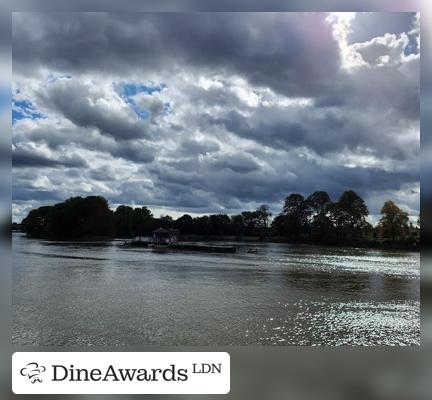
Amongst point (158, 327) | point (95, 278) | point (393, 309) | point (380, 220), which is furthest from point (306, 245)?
point (158, 327)

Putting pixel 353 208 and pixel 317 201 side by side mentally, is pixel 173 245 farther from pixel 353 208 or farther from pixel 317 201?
pixel 353 208

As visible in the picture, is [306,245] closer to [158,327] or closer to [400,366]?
[158,327]

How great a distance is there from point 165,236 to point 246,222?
6267 millimetres

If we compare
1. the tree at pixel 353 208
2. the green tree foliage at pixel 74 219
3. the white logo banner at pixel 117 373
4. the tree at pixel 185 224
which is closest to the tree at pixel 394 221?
the tree at pixel 353 208

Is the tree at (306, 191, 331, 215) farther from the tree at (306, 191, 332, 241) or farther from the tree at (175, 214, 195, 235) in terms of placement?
the tree at (175, 214, 195, 235)

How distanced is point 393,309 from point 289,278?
21.4 feet

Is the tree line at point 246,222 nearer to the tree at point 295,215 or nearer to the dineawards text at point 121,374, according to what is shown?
the tree at point 295,215

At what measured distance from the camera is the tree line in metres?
27.0

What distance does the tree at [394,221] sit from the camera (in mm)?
21953

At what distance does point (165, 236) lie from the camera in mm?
32750

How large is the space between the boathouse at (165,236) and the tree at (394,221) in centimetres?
1408

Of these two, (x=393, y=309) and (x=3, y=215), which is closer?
(x=3, y=215)

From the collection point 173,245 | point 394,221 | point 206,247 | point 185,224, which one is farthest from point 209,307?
point 206,247

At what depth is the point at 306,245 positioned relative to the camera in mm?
33969
